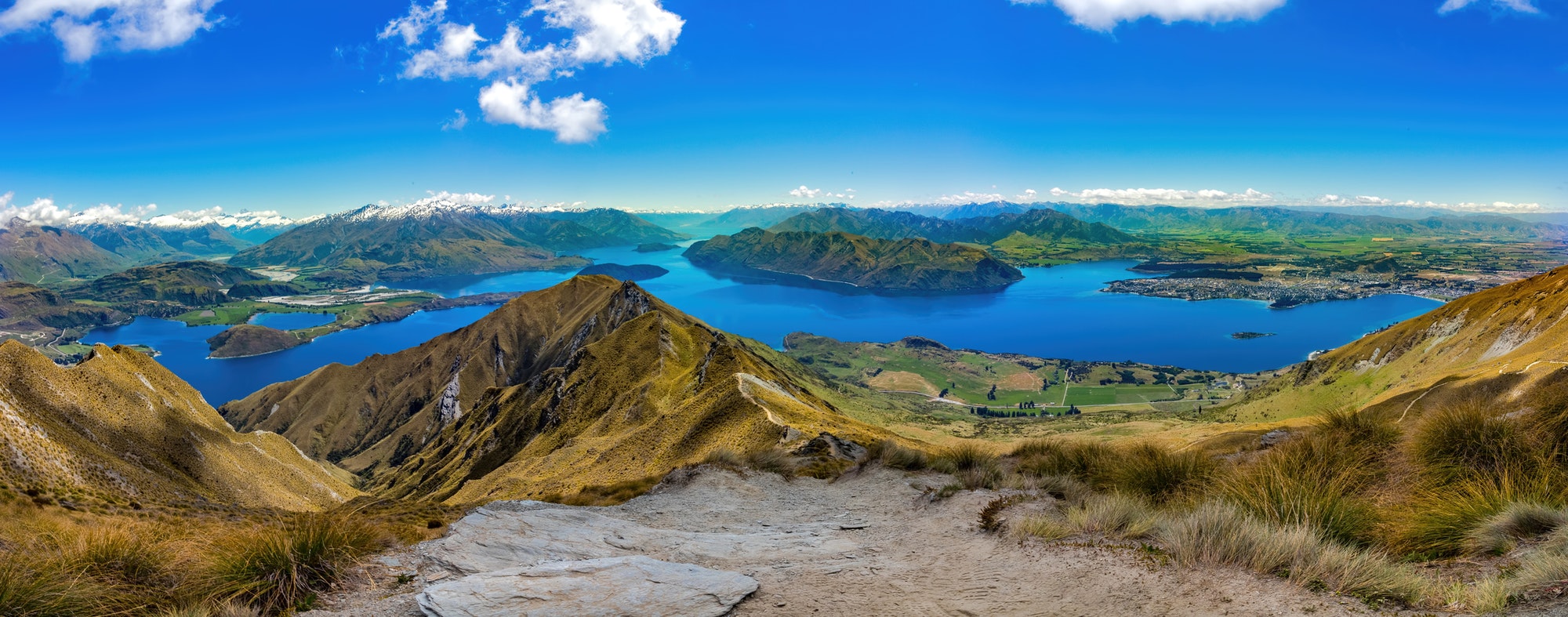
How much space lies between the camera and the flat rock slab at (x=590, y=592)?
6.70 meters

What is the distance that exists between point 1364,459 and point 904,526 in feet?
28.9

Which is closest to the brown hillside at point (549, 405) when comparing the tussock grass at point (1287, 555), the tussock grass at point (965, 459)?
the tussock grass at point (965, 459)

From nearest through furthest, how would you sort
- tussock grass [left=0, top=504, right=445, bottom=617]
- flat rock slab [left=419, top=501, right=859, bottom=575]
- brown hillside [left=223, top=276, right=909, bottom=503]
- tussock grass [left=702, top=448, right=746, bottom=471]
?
tussock grass [left=0, top=504, right=445, bottom=617], flat rock slab [left=419, top=501, right=859, bottom=575], tussock grass [left=702, top=448, right=746, bottom=471], brown hillside [left=223, top=276, right=909, bottom=503]

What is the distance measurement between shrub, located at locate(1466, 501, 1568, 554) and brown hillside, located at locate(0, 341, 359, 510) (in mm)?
46931

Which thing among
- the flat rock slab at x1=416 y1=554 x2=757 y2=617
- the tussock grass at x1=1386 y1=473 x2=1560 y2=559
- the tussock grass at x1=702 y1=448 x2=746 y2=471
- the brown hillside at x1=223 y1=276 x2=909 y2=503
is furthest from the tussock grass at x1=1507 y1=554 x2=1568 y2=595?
the brown hillside at x1=223 y1=276 x2=909 y2=503

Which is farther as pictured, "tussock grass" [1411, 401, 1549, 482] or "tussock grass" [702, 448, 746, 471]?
"tussock grass" [702, 448, 746, 471]

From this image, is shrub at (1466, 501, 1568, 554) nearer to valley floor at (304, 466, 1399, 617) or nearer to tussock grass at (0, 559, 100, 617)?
valley floor at (304, 466, 1399, 617)

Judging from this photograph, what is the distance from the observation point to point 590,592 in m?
7.13

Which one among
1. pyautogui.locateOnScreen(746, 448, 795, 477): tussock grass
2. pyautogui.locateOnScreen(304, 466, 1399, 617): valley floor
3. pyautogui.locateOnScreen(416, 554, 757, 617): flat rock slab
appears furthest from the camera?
pyautogui.locateOnScreen(746, 448, 795, 477): tussock grass

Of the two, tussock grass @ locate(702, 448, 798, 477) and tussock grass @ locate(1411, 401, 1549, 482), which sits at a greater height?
tussock grass @ locate(1411, 401, 1549, 482)

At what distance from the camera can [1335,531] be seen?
315 inches

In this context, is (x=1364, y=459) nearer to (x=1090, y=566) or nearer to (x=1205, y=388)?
(x=1090, y=566)

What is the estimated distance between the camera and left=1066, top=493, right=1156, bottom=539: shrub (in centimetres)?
889

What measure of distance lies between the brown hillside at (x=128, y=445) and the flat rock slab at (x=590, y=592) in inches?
1454
